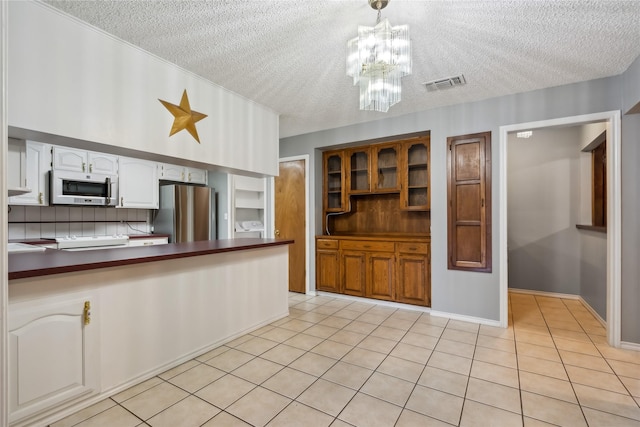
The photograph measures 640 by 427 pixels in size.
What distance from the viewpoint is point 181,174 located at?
16.9ft

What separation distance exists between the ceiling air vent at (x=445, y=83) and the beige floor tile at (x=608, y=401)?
2639 millimetres

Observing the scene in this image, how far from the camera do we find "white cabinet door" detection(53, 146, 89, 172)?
12.3 feet

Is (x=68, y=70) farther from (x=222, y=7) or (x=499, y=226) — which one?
(x=499, y=226)

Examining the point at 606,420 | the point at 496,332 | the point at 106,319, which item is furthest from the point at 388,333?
the point at 106,319

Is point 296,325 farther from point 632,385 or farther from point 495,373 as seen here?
point 632,385

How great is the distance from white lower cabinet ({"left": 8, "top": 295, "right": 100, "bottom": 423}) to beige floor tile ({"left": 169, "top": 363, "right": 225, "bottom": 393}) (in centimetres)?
49

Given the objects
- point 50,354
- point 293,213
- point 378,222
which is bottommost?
point 50,354

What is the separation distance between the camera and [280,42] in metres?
2.26

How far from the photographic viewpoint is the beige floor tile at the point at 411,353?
253 cm

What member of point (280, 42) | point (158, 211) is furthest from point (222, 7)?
point (158, 211)

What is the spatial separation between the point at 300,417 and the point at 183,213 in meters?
3.87

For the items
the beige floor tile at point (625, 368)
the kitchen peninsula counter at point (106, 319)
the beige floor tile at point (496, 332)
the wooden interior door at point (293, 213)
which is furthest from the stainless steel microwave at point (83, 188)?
the beige floor tile at point (625, 368)

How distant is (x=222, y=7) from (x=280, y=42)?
0.49 m

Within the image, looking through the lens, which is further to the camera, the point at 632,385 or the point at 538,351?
the point at 538,351
